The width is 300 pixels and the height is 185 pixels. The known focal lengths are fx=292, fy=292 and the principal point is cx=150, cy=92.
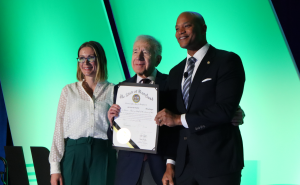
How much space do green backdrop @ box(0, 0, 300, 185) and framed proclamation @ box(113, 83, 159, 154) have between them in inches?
57.1

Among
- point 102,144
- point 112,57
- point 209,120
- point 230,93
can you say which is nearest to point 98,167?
point 102,144

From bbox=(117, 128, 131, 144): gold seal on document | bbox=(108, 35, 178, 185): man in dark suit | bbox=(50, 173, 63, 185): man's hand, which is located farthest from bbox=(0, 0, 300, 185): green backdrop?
bbox=(50, 173, 63, 185): man's hand

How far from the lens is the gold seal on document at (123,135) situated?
1869 millimetres

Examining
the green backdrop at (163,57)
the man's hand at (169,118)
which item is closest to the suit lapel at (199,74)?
the man's hand at (169,118)

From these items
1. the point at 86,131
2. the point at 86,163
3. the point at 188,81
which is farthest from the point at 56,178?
the point at 188,81

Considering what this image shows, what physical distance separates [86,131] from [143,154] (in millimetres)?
453

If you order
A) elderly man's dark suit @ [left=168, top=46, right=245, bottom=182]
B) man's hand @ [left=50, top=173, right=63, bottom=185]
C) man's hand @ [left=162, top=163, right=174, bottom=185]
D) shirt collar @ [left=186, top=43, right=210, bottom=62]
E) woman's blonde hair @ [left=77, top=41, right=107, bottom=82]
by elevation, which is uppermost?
woman's blonde hair @ [left=77, top=41, right=107, bottom=82]

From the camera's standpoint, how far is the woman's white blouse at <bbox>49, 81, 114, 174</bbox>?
204cm

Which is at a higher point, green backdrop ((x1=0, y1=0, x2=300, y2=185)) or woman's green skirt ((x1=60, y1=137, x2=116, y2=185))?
green backdrop ((x1=0, y1=0, x2=300, y2=185))

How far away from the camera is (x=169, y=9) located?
3.58 metres

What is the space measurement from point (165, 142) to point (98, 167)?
0.52 m

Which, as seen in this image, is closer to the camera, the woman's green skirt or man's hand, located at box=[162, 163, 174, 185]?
man's hand, located at box=[162, 163, 174, 185]

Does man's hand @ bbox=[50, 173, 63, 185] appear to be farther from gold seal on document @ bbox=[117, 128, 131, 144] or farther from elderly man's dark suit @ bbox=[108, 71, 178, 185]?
gold seal on document @ bbox=[117, 128, 131, 144]

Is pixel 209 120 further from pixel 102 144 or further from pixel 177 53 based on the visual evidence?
pixel 177 53
